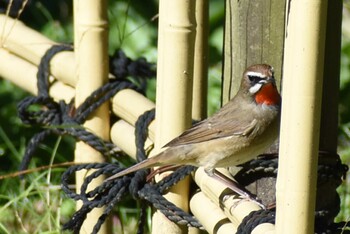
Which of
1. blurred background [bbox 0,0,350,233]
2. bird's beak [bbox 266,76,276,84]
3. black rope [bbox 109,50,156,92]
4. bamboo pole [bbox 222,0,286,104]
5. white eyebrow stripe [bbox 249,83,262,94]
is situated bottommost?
blurred background [bbox 0,0,350,233]

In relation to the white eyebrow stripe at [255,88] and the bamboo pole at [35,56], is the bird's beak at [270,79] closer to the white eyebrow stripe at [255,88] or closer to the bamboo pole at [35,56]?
the white eyebrow stripe at [255,88]

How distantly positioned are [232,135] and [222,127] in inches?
2.2

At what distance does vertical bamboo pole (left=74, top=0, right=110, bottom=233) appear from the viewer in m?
4.26

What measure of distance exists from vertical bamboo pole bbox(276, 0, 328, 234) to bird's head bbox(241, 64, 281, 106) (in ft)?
2.03

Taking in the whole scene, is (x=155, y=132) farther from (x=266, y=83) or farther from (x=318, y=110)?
(x=318, y=110)

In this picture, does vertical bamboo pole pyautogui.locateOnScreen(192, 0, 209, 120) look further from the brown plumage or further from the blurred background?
the blurred background

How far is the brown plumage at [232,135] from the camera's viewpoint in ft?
12.4

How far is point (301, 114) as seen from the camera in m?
2.64

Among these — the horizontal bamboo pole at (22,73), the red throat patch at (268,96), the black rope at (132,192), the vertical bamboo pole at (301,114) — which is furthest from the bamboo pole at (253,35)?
the horizontal bamboo pole at (22,73)

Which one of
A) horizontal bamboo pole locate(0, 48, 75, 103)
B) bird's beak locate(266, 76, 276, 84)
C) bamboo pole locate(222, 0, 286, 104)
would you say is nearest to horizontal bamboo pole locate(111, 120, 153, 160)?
horizontal bamboo pole locate(0, 48, 75, 103)

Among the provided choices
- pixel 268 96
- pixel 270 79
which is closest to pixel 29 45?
pixel 268 96

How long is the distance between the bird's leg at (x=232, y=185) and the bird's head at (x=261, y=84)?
0.35m

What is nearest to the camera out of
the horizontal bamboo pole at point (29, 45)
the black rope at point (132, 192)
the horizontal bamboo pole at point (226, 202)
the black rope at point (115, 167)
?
the horizontal bamboo pole at point (226, 202)

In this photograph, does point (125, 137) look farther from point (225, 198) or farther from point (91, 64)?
point (225, 198)
